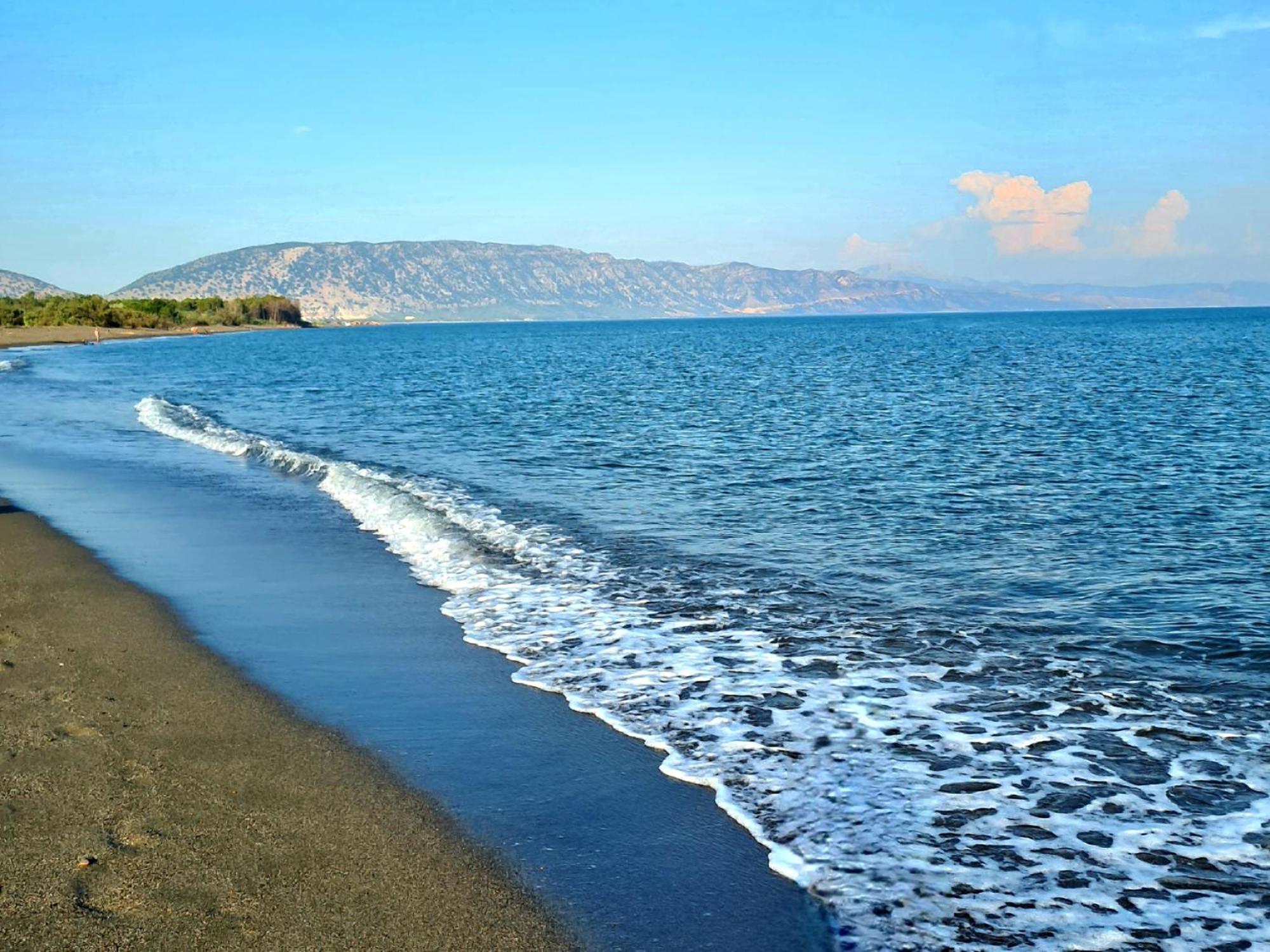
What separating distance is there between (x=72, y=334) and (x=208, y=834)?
120270 millimetres

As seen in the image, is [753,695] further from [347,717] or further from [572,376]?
[572,376]

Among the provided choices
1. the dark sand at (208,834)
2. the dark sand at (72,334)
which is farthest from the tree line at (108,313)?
the dark sand at (208,834)

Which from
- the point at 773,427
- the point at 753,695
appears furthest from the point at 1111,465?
the point at 753,695

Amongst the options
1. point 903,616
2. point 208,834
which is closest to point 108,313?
point 903,616

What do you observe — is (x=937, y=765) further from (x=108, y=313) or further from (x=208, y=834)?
(x=108, y=313)

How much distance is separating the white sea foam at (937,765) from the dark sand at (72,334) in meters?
90.2

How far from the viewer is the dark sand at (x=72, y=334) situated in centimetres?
9354

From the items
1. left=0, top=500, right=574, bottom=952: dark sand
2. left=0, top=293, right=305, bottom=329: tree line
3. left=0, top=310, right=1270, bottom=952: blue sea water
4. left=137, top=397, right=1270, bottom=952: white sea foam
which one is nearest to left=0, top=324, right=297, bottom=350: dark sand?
left=0, top=293, right=305, bottom=329: tree line

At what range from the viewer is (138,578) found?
11.4 metres

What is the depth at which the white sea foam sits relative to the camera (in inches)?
191

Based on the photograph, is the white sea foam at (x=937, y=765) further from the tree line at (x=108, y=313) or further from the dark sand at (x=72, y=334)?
the tree line at (x=108, y=313)

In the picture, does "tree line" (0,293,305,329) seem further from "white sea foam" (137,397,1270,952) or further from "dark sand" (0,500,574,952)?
"white sea foam" (137,397,1270,952)

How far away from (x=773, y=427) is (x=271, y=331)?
181m

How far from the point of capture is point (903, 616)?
32.8 ft
